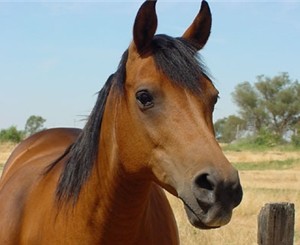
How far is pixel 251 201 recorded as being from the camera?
12312mm

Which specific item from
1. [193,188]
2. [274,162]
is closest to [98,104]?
[193,188]

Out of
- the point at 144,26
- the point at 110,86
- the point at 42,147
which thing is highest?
the point at 144,26

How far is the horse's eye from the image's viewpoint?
2.84 meters

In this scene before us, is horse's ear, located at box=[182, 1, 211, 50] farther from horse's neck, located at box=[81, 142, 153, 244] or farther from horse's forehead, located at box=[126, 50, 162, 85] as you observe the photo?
horse's neck, located at box=[81, 142, 153, 244]

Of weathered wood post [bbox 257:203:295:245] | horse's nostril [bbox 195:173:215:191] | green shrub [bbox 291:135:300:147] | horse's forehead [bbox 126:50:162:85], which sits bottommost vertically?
green shrub [bbox 291:135:300:147]

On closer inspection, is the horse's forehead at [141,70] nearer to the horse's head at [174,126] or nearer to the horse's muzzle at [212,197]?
the horse's head at [174,126]

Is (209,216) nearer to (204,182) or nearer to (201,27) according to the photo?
(204,182)

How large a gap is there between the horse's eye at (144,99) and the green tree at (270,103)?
58.0 m

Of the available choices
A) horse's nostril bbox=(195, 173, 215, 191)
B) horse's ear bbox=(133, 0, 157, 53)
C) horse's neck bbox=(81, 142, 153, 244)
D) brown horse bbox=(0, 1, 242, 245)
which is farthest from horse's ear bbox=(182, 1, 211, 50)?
horse's nostril bbox=(195, 173, 215, 191)

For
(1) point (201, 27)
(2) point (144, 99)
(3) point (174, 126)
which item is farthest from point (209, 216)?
(1) point (201, 27)

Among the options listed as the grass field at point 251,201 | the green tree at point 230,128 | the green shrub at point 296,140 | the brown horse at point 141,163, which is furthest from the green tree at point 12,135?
the brown horse at point 141,163

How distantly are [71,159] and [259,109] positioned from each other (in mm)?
60789

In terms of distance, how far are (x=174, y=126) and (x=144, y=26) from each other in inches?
24.8

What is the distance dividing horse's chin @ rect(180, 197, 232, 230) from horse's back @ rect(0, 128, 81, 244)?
131 centimetres
